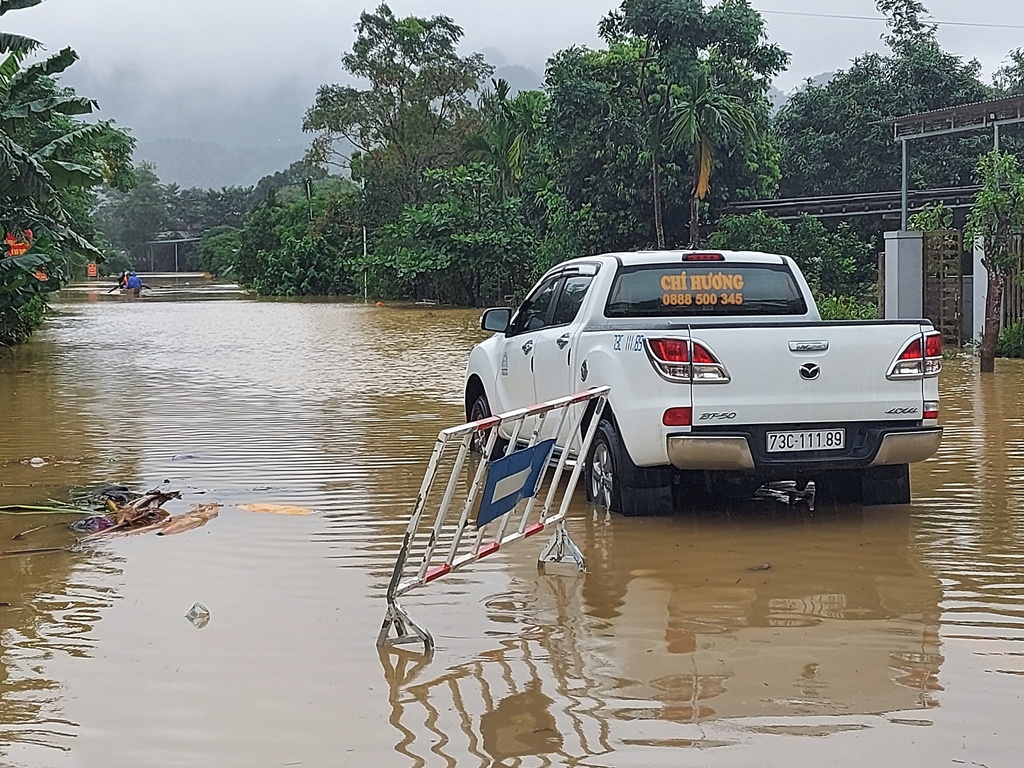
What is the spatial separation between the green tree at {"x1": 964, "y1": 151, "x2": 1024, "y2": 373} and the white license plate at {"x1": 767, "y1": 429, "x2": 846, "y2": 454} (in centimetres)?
1142

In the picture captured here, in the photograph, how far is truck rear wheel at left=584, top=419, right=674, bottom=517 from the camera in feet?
27.3

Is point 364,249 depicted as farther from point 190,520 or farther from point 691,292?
point 190,520

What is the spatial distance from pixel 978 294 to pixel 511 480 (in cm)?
1750

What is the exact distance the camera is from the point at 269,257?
71750mm

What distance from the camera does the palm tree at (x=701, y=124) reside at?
36500 mm

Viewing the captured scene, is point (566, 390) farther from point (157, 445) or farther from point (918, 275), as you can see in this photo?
point (918, 275)

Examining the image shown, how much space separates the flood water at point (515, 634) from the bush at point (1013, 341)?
401 inches

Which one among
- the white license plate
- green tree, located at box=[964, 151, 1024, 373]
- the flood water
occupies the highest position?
green tree, located at box=[964, 151, 1024, 373]

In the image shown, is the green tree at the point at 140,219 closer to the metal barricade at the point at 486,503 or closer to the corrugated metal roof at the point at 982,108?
the corrugated metal roof at the point at 982,108

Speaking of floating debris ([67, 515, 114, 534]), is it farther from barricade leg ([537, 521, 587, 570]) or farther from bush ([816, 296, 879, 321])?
bush ([816, 296, 879, 321])

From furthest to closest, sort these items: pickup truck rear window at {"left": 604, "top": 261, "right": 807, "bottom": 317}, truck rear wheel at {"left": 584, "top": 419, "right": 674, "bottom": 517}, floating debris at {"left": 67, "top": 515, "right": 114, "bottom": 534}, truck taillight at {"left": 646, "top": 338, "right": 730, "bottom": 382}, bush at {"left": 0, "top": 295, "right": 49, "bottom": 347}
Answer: bush at {"left": 0, "top": 295, "right": 49, "bottom": 347} → pickup truck rear window at {"left": 604, "top": 261, "right": 807, "bottom": 317} → floating debris at {"left": 67, "top": 515, "right": 114, "bottom": 534} → truck rear wheel at {"left": 584, "top": 419, "right": 674, "bottom": 517} → truck taillight at {"left": 646, "top": 338, "right": 730, "bottom": 382}

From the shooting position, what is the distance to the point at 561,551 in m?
7.28

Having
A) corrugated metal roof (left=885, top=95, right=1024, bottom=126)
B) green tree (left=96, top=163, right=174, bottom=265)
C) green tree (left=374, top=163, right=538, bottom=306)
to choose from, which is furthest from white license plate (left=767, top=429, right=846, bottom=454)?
green tree (left=96, top=163, right=174, bottom=265)

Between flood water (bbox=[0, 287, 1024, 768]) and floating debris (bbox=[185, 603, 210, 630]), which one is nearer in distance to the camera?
flood water (bbox=[0, 287, 1024, 768])
